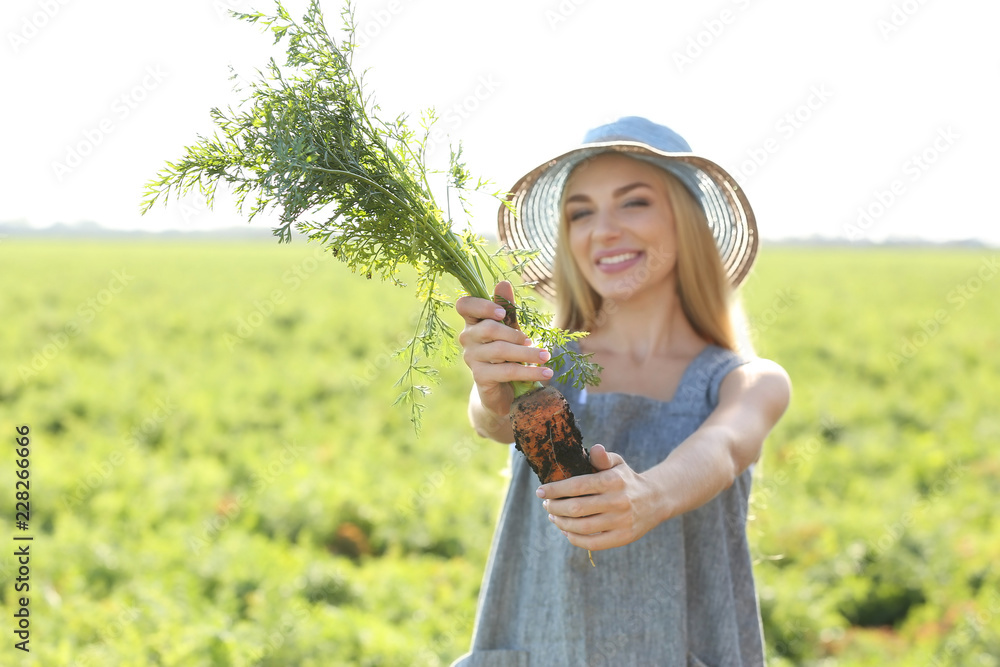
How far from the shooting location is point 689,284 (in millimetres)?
2404

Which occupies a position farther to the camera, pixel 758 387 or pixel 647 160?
pixel 647 160

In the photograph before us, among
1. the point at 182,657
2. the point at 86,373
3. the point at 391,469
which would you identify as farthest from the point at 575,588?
the point at 86,373

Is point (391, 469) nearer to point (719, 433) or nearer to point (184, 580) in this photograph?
point (184, 580)

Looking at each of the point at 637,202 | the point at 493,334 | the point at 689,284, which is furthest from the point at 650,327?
the point at 493,334

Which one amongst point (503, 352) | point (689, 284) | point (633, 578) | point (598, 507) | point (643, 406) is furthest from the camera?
point (689, 284)

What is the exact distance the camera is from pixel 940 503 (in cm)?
643

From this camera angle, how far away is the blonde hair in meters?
2.35

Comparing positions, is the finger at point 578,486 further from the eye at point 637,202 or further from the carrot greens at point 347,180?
the eye at point 637,202

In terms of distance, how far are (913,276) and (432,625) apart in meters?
35.2

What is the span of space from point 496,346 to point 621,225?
0.71 meters

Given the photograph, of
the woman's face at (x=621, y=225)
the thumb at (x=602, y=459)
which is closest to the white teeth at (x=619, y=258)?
the woman's face at (x=621, y=225)

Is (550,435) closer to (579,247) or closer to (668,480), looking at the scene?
(668,480)

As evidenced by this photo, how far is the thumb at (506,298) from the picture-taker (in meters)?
1.80

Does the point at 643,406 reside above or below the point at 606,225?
below
